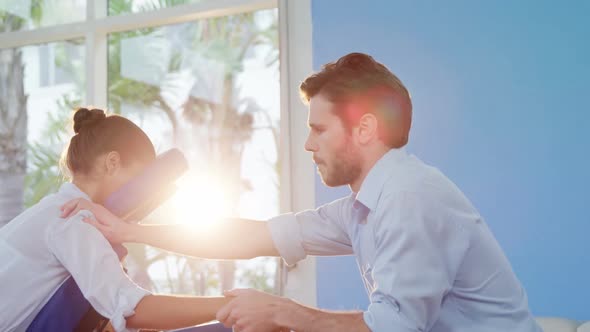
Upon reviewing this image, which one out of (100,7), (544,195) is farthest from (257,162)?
(544,195)

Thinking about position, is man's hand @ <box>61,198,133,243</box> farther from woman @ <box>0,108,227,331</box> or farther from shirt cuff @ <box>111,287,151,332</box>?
shirt cuff @ <box>111,287,151,332</box>

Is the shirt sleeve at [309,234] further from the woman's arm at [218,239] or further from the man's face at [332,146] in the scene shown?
the man's face at [332,146]

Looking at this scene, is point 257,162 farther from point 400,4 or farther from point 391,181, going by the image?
point 391,181

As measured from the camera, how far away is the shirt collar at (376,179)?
1.34 m

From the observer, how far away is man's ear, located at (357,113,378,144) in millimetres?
1436

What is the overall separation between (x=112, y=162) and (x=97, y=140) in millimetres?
63

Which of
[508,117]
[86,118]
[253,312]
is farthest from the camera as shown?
[508,117]

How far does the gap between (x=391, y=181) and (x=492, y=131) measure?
3.87ft

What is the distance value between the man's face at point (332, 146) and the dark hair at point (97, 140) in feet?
1.45

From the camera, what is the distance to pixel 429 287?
1160 mm

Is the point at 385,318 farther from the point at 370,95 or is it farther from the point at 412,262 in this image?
the point at 370,95

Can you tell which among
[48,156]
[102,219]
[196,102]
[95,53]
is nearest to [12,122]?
[48,156]

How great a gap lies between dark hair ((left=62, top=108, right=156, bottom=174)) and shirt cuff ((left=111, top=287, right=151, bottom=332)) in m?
0.35

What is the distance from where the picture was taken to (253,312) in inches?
49.6
